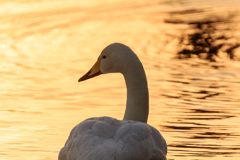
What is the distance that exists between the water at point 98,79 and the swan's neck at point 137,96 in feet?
1.80

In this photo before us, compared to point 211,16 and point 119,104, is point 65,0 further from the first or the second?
point 119,104

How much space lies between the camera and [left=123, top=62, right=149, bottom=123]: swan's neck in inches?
255

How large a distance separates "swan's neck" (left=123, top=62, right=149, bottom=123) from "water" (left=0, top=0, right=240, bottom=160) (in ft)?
1.80

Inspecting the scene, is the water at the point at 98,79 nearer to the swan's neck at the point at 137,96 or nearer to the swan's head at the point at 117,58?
the swan's neck at the point at 137,96

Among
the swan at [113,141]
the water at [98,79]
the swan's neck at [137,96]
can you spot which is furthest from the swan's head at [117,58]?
the swan at [113,141]

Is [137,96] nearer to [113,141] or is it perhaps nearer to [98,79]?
[113,141]

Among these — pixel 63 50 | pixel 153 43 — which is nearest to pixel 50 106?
pixel 63 50

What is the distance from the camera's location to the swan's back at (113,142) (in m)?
4.66

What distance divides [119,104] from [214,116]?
1.63 meters

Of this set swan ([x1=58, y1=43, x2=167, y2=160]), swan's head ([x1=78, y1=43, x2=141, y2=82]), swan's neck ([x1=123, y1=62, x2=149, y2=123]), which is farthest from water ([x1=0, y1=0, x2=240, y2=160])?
swan ([x1=58, y1=43, x2=167, y2=160])

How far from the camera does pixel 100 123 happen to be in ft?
16.6

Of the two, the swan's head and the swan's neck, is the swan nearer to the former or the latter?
the swan's neck

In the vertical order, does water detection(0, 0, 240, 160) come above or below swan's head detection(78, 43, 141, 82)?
below

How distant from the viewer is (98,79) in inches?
474
